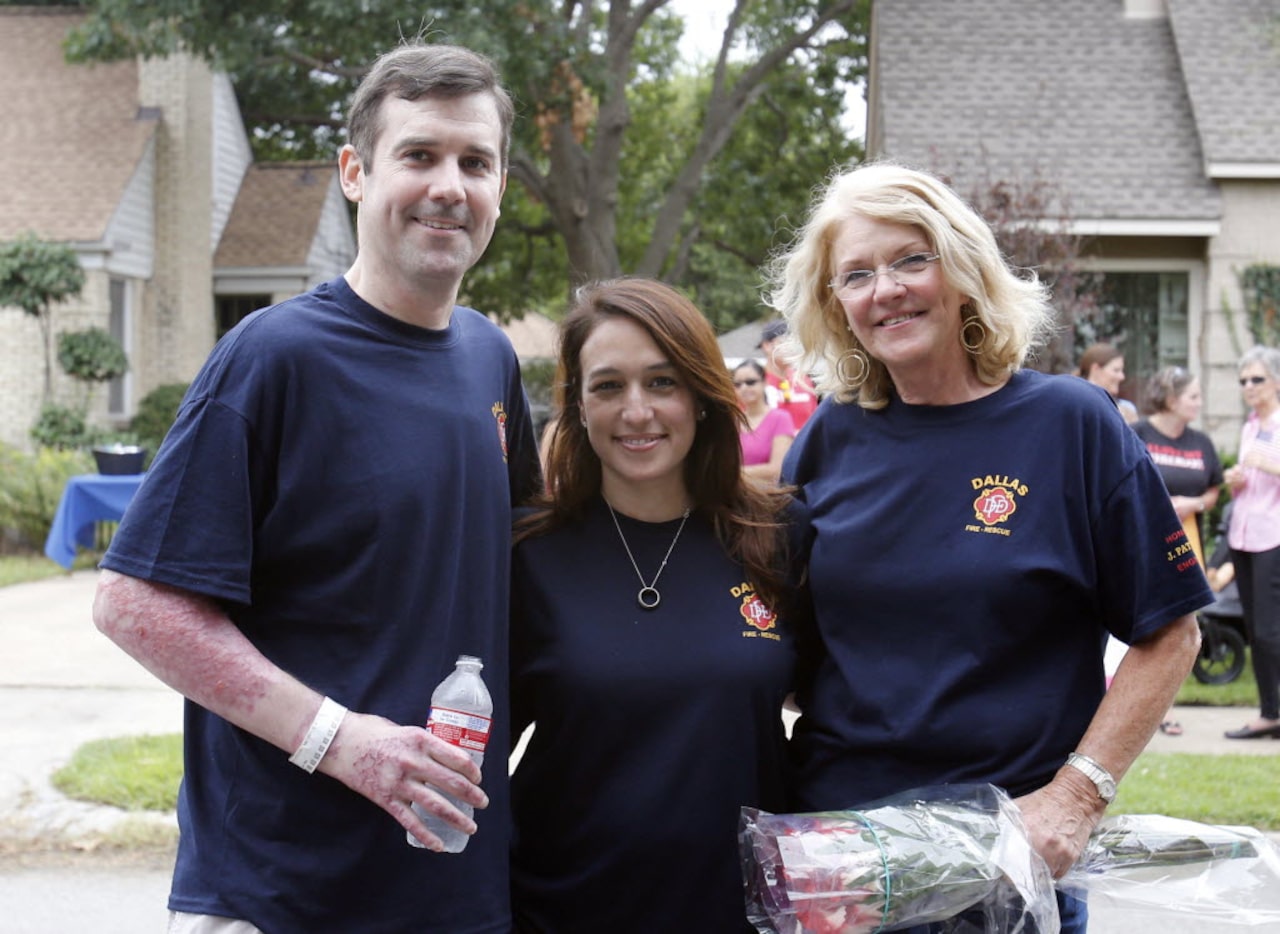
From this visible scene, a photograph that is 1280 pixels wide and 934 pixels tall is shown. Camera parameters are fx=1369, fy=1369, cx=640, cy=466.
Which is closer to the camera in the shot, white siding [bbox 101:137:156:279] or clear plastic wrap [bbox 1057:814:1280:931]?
clear plastic wrap [bbox 1057:814:1280:931]

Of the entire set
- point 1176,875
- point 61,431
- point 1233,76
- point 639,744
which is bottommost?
point 61,431

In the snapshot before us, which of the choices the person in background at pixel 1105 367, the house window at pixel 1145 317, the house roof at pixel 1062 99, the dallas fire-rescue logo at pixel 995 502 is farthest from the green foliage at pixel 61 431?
the dallas fire-rescue logo at pixel 995 502

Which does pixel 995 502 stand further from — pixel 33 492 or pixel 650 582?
pixel 33 492

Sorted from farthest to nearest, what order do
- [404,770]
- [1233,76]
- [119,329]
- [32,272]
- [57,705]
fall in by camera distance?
[119,329] → [32,272] → [1233,76] → [57,705] → [404,770]

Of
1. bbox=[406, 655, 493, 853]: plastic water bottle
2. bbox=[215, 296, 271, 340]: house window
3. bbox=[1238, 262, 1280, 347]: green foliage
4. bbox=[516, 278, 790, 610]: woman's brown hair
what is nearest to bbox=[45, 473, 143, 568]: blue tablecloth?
bbox=[215, 296, 271, 340]: house window

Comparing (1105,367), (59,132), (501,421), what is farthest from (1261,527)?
(59,132)

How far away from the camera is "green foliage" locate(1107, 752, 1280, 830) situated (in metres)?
6.05

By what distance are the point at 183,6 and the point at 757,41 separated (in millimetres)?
11301

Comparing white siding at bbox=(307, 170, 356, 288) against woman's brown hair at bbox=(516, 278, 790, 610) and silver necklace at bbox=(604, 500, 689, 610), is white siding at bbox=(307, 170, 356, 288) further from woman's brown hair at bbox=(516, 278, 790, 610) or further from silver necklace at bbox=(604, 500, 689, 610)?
silver necklace at bbox=(604, 500, 689, 610)

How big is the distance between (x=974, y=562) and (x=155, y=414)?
18.8 m

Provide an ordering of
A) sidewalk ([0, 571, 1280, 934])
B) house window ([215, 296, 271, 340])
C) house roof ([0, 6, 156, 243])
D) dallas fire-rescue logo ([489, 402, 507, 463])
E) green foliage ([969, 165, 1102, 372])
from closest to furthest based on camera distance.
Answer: dallas fire-rescue logo ([489, 402, 507, 463]), sidewalk ([0, 571, 1280, 934]), green foliage ([969, 165, 1102, 372]), house roof ([0, 6, 156, 243]), house window ([215, 296, 271, 340])

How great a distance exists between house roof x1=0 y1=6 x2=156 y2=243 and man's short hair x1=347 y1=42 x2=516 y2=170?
1769 cm

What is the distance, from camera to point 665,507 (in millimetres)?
2963

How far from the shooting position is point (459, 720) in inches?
89.5
